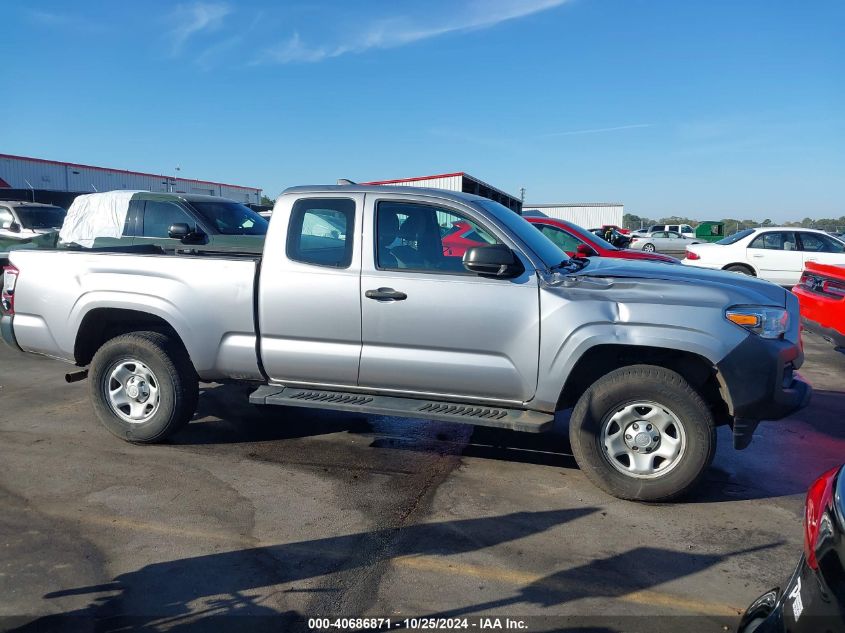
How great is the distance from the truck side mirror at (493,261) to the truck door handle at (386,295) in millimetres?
500

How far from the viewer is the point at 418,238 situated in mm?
4914

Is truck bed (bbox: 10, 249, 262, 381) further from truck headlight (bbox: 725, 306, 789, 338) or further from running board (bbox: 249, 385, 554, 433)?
truck headlight (bbox: 725, 306, 789, 338)

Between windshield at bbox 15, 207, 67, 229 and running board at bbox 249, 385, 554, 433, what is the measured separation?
41.5 feet

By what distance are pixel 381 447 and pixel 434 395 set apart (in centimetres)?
91

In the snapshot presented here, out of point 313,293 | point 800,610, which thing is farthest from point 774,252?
point 800,610

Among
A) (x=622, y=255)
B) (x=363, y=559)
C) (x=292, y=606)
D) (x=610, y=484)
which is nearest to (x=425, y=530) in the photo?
(x=363, y=559)

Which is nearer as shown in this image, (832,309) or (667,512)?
(667,512)

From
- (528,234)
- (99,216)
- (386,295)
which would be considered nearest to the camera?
(386,295)

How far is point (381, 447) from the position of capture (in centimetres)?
538

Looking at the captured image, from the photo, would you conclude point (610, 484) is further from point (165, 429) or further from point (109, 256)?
point (109, 256)

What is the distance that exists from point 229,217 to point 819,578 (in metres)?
9.91

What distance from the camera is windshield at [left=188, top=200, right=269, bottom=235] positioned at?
10173 mm

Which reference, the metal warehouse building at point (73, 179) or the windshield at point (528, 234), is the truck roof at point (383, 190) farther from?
the metal warehouse building at point (73, 179)

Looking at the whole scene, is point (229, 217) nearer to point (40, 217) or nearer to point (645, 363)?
point (40, 217)
